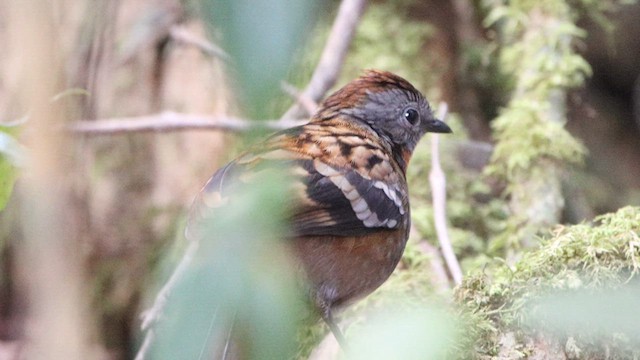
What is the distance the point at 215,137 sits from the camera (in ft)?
14.9

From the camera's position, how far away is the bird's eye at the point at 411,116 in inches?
119

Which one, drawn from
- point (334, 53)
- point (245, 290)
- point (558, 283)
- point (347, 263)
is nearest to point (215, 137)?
point (334, 53)

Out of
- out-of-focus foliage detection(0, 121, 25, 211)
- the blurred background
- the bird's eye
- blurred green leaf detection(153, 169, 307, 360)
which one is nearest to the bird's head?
the bird's eye

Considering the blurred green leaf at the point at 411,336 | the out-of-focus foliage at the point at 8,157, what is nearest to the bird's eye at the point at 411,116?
the out-of-focus foliage at the point at 8,157

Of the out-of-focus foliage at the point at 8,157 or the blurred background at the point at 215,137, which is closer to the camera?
the out-of-focus foliage at the point at 8,157

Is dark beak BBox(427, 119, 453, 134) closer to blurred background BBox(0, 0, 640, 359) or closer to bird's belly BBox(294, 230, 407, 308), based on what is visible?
blurred background BBox(0, 0, 640, 359)

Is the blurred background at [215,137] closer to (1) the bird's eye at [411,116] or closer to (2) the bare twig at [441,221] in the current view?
(2) the bare twig at [441,221]

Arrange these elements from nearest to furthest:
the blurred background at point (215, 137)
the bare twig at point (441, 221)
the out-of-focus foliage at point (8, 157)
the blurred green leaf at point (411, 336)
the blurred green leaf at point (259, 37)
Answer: the blurred green leaf at point (259, 37) < the blurred green leaf at point (411, 336) < the out-of-focus foliage at point (8, 157) < the bare twig at point (441, 221) < the blurred background at point (215, 137)

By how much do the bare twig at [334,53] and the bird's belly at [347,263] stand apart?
1.36 m

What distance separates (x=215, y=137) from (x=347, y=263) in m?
2.31

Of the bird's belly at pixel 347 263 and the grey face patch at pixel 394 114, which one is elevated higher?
the grey face patch at pixel 394 114

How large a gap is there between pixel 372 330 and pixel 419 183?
119 inches

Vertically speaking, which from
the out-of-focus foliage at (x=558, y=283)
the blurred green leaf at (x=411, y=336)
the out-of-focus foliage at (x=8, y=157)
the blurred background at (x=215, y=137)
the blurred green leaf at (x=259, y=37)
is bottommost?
the blurred background at (x=215, y=137)

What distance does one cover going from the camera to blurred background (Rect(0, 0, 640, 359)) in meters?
3.73
